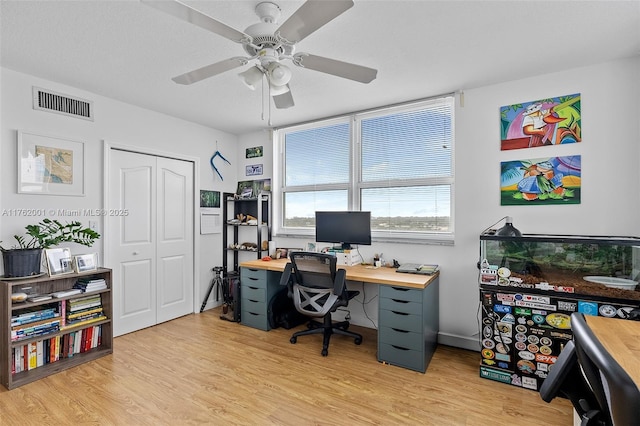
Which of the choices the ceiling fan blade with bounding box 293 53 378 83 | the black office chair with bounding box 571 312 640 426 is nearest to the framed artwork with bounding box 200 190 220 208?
Answer: the ceiling fan blade with bounding box 293 53 378 83

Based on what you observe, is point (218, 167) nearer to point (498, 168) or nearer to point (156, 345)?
point (156, 345)

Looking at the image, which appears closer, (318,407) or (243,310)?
(318,407)

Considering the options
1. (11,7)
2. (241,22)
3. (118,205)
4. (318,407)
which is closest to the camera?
(11,7)

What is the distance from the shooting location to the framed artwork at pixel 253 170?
450cm

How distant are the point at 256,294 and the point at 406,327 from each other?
1.70 metres

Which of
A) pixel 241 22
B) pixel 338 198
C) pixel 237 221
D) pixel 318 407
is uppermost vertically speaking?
pixel 241 22

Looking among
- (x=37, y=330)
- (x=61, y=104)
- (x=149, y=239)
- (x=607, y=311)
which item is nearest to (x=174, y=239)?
(x=149, y=239)

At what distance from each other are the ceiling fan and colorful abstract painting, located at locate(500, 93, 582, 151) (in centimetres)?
169

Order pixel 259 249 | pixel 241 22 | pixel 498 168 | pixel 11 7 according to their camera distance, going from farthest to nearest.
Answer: pixel 259 249
pixel 498 168
pixel 241 22
pixel 11 7

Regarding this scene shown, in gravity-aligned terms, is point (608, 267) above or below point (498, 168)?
below

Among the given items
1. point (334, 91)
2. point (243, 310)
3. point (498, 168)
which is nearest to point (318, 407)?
point (243, 310)

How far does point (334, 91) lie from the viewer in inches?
121

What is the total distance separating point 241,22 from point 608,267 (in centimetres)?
297

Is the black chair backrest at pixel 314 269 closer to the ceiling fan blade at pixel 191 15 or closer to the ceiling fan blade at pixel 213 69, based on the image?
the ceiling fan blade at pixel 213 69
